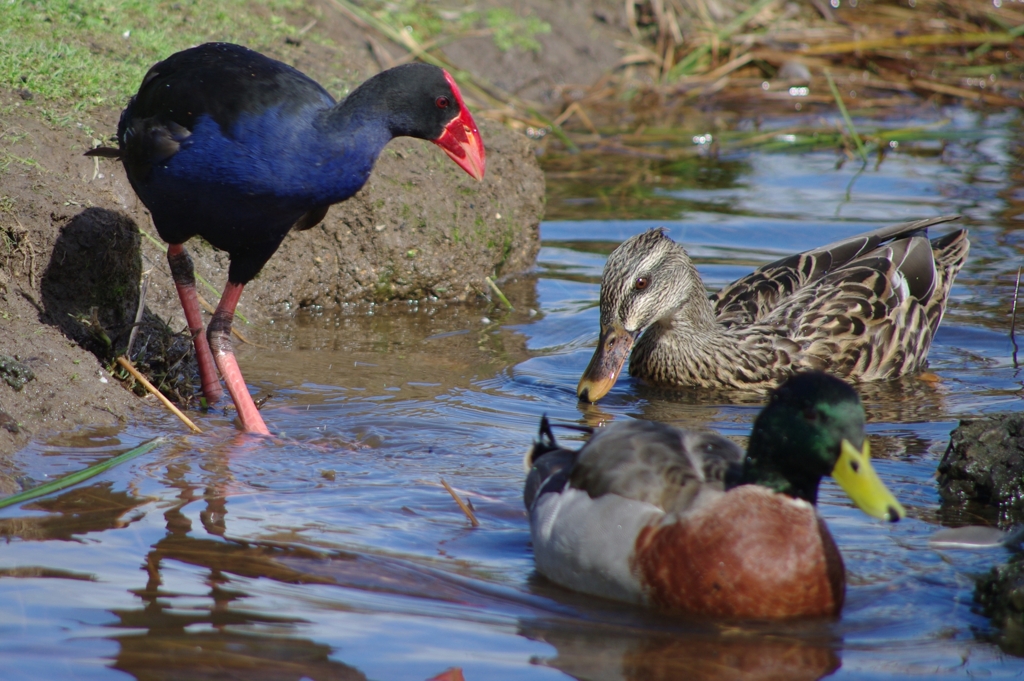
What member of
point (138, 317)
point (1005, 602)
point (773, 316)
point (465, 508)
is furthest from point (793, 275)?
point (138, 317)

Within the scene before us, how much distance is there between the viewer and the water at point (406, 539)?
3.22 m

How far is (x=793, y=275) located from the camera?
6.57 meters

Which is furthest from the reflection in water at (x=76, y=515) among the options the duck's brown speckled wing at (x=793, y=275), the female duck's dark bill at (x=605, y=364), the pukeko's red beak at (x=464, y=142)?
the duck's brown speckled wing at (x=793, y=275)

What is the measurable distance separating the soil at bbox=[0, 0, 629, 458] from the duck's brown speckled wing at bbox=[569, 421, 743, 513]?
2027 millimetres

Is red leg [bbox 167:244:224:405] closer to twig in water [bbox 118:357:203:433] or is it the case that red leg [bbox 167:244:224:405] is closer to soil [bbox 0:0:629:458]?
soil [bbox 0:0:629:458]

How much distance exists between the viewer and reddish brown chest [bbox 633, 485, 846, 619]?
11.5 ft

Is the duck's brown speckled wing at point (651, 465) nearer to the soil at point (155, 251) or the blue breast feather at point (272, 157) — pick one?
the blue breast feather at point (272, 157)

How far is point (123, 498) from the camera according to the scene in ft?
13.6

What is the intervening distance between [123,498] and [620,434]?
1.76m

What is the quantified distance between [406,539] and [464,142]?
1964mm

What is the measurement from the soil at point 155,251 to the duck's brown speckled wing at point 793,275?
1.67 metres

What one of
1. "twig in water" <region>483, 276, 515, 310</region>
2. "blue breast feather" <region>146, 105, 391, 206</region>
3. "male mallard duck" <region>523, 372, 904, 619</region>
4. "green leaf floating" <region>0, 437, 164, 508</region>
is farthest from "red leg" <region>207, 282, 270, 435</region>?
"twig in water" <region>483, 276, 515, 310</region>

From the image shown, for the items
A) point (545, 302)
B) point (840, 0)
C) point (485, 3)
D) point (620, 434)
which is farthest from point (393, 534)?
point (840, 0)

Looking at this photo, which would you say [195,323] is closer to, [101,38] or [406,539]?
[406,539]
